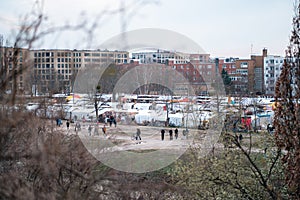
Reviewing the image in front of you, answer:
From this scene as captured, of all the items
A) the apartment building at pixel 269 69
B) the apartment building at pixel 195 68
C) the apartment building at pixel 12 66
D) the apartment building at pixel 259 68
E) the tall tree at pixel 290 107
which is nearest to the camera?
the apartment building at pixel 12 66

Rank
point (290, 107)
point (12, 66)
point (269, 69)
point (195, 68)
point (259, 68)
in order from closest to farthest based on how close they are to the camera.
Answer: point (12, 66), point (290, 107), point (195, 68), point (269, 69), point (259, 68)

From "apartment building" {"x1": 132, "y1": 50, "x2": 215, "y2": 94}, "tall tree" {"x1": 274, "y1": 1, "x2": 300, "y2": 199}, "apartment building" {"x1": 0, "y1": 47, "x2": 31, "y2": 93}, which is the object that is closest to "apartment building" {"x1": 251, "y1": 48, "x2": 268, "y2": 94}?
"apartment building" {"x1": 132, "y1": 50, "x2": 215, "y2": 94}

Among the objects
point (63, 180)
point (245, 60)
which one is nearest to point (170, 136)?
point (63, 180)

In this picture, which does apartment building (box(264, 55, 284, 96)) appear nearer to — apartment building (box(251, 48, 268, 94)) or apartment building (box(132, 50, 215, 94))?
apartment building (box(251, 48, 268, 94))

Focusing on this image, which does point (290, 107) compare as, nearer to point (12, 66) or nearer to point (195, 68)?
point (12, 66)

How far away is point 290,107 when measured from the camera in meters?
5.70

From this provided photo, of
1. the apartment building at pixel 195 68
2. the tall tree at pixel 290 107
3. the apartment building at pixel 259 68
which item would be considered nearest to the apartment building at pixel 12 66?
the tall tree at pixel 290 107

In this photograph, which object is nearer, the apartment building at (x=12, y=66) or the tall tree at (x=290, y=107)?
the apartment building at (x=12, y=66)

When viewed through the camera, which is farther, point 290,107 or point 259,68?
point 259,68

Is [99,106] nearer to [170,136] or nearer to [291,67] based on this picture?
[170,136]

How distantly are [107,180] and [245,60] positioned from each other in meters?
42.4

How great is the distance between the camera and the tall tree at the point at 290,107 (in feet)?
18.1

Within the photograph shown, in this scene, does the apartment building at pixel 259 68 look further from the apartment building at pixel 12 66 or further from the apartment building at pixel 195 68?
the apartment building at pixel 12 66

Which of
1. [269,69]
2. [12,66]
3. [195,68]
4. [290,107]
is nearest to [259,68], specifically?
[269,69]
